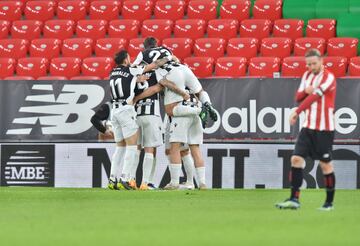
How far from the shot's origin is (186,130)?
1723 centimetres

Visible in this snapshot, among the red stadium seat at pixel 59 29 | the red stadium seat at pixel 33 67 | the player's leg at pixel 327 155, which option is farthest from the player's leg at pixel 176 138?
the red stadium seat at pixel 59 29

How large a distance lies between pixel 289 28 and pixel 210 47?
163 cm

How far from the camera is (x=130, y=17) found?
2352 centimetres

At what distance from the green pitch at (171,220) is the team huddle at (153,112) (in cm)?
134

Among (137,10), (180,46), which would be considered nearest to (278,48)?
(180,46)

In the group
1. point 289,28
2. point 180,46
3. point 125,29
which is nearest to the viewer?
point 180,46

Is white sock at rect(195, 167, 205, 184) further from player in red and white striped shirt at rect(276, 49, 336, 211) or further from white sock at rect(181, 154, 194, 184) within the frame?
player in red and white striped shirt at rect(276, 49, 336, 211)

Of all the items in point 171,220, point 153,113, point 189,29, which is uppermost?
point 189,29

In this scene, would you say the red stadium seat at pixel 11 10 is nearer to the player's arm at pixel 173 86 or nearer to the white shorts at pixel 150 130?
the white shorts at pixel 150 130

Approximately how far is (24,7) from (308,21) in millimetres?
6187

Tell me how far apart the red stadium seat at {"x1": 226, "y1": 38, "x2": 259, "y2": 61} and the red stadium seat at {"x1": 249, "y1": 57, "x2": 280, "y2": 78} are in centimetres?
75

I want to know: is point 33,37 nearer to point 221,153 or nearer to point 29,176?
point 29,176

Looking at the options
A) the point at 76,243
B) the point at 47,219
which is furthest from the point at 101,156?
the point at 76,243

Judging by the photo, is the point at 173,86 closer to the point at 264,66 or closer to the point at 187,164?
the point at 187,164
